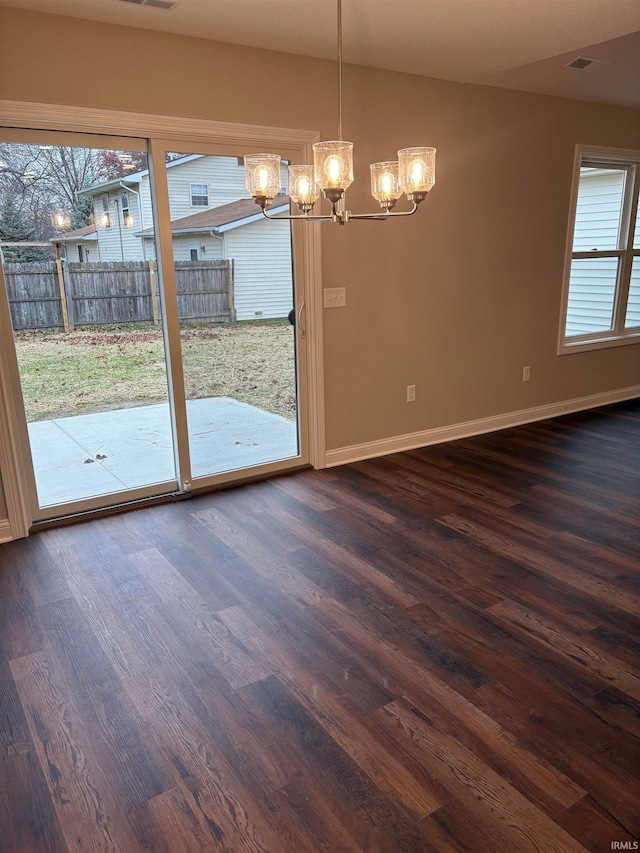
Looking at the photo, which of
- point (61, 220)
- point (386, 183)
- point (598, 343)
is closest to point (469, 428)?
point (598, 343)

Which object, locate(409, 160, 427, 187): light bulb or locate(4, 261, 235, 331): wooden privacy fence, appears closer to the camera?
locate(409, 160, 427, 187): light bulb

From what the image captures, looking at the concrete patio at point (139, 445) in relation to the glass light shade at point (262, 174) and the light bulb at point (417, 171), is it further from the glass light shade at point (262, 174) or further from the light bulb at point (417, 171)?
the light bulb at point (417, 171)

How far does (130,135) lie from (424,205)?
2065 millimetres

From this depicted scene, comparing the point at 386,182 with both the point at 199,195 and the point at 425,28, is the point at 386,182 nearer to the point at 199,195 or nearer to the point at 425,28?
the point at 425,28

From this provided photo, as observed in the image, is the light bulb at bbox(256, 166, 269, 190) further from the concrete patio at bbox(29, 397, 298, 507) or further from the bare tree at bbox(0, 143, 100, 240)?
the concrete patio at bbox(29, 397, 298, 507)

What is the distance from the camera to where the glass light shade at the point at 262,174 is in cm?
226

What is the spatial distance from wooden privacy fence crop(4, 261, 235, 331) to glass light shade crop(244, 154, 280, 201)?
1.37 metres

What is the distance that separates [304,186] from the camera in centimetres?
235

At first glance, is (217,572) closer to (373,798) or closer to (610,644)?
(373,798)

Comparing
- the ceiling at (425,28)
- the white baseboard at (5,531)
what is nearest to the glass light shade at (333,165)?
the ceiling at (425,28)

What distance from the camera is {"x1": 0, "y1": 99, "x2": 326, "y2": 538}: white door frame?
2.98 meters

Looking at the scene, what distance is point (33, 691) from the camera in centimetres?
211

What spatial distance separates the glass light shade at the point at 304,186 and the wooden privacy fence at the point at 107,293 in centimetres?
137

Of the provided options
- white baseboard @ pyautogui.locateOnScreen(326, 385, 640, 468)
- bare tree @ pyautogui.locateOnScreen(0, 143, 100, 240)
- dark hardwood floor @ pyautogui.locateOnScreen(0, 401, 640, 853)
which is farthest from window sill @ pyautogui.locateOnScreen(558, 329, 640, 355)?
bare tree @ pyautogui.locateOnScreen(0, 143, 100, 240)
